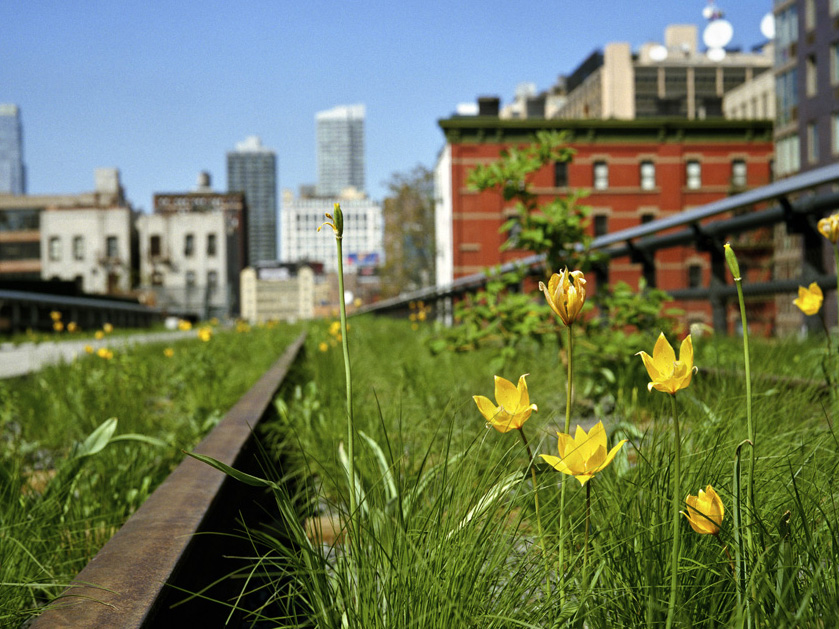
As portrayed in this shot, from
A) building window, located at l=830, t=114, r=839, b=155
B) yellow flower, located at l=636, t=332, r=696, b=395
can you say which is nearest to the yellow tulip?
yellow flower, located at l=636, t=332, r=696, b=395

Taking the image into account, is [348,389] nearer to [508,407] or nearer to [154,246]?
[508,407]

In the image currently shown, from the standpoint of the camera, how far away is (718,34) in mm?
55031

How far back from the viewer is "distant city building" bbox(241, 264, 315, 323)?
17275 centimetres

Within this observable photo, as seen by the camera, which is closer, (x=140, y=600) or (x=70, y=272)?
(x=140, y=600)

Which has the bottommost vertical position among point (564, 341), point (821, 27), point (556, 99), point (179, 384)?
point (179, 384)

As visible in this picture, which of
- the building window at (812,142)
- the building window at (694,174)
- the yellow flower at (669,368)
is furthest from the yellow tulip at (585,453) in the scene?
the building window at (694,174)

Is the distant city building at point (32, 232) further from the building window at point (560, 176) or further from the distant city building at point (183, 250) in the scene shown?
the building window at point (560, 176)

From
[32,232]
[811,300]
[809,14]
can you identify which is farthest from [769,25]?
[32,232]

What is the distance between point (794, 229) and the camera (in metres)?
4.09

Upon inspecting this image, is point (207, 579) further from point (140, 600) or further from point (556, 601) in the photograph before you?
point (556, 601)

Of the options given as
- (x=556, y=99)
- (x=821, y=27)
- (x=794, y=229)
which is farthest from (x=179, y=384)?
(x=556, y=99)

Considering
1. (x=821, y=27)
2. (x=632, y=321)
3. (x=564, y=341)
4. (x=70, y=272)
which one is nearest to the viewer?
(x=564, y=341)

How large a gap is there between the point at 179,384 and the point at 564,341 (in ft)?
11.2

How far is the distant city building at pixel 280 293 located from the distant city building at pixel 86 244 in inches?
3745
